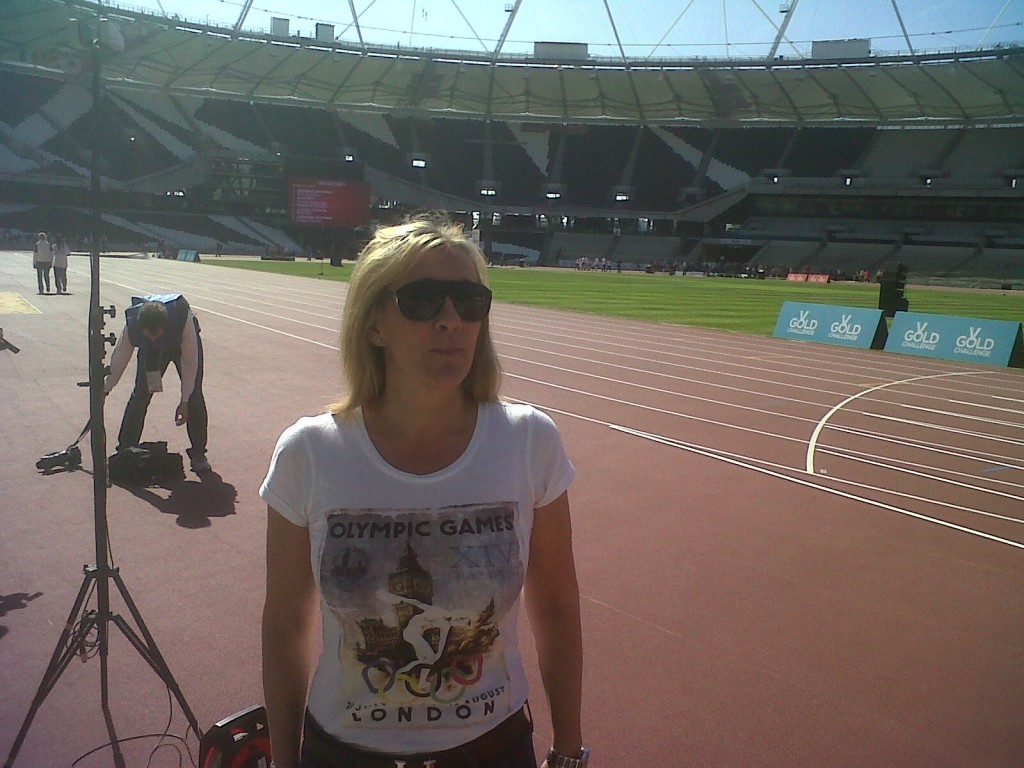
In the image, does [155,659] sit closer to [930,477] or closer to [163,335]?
[163,335]

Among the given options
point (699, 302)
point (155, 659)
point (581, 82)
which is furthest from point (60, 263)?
point (581, 82)

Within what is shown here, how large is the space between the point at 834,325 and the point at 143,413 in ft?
54.0

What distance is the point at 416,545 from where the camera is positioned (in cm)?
178

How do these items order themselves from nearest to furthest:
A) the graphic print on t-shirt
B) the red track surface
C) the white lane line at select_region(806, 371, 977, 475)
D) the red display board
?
the graphic print on t-shirt, the red track surface, the white lane line at select_region(806, 371, 977, 475), the red display board

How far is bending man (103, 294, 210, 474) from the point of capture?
654cm

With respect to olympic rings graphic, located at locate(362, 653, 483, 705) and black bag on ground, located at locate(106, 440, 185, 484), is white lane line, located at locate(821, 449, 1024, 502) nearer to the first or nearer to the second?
black bag on ground, located at locate(106, 440, 185, 484)

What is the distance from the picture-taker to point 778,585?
500 centimetres

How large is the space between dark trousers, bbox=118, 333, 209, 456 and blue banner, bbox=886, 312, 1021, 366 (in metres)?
15.3

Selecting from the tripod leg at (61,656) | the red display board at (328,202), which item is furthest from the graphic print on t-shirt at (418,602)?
the red display board at (328,202)

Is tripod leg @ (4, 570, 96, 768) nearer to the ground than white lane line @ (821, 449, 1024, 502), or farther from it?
nearer to the ground

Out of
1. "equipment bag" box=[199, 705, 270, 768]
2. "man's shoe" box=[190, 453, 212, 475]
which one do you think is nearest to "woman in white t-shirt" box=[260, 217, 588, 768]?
"equipment bag" box=[199, 705, 270, 768]

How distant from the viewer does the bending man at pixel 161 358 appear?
21.4ft

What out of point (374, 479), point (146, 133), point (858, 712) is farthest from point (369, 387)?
point (146, 133)

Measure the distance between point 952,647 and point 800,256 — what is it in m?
66.1
